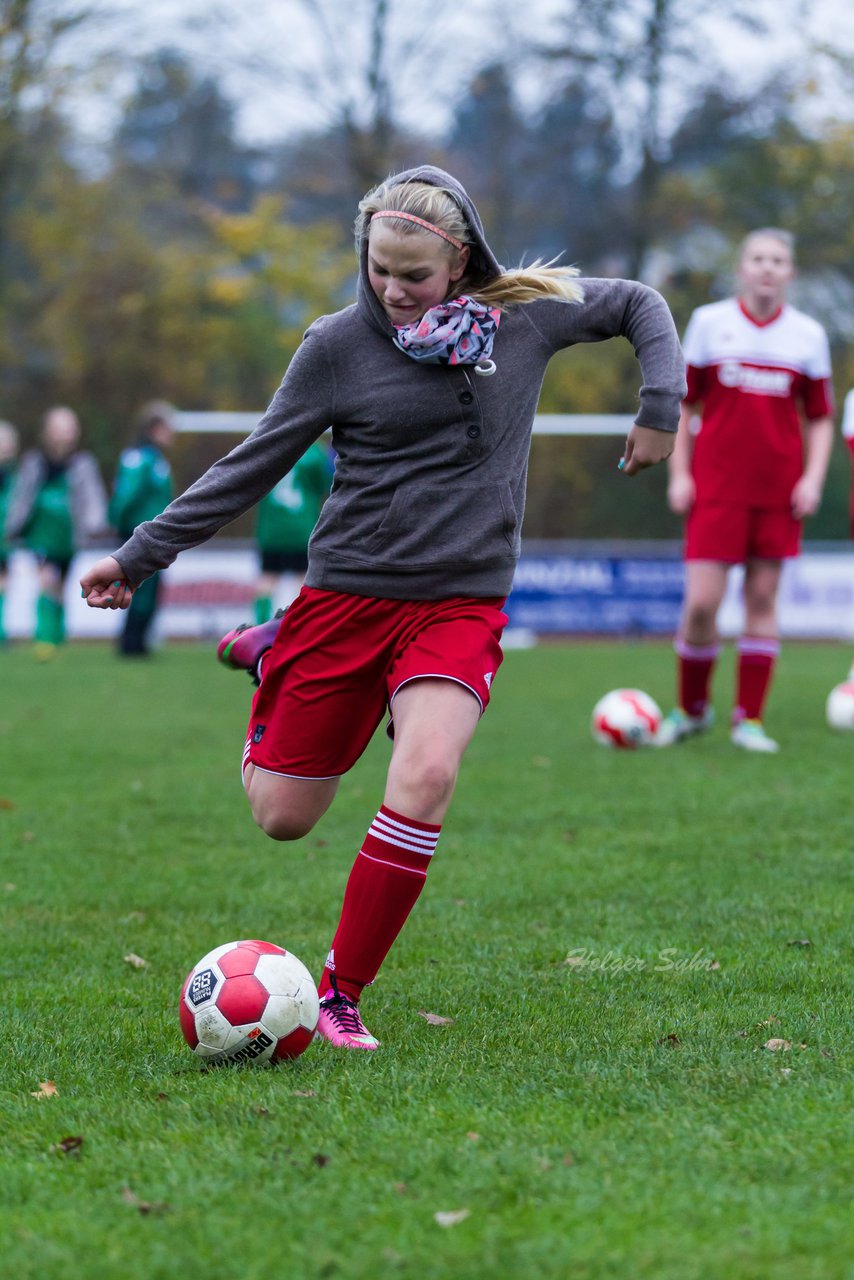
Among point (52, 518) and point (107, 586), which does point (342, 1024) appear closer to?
point (107, 586)

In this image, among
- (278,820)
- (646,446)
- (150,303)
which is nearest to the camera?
(646,446)

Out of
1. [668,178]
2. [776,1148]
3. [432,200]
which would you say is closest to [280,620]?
[432,200]

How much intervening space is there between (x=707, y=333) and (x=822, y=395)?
2.20 feet

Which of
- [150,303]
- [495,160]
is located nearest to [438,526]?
[150,303]

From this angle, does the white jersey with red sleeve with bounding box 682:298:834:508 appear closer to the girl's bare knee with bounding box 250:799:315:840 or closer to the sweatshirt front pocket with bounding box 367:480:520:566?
the sweatshirt front pocket with bounding box 367:480:520:566

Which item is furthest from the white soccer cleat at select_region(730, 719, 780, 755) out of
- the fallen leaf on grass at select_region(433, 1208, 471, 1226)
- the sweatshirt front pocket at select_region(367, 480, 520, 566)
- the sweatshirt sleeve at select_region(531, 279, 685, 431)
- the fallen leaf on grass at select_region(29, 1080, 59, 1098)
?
the fallen leaf on grass at select_region(433, 1208, 471, 1226)

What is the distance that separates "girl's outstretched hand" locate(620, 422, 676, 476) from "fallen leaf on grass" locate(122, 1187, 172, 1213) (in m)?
1.94

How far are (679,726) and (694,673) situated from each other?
1.54 feet

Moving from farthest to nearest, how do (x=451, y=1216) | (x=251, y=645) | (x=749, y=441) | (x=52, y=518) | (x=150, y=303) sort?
(x=150, y=303) < (x=52, y=518) < (x=749, y=441) < (x=251, y=645) < (x=451, y=1216)

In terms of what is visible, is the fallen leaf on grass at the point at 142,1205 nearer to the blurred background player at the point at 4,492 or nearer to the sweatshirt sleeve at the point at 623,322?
the sweatshirt sleeve at the point at 623,322

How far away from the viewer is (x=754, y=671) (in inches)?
330

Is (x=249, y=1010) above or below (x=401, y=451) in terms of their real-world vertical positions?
below

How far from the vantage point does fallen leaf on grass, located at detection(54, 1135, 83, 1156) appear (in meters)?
2.80

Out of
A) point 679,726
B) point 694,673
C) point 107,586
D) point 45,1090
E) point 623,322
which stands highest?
point 623,322
